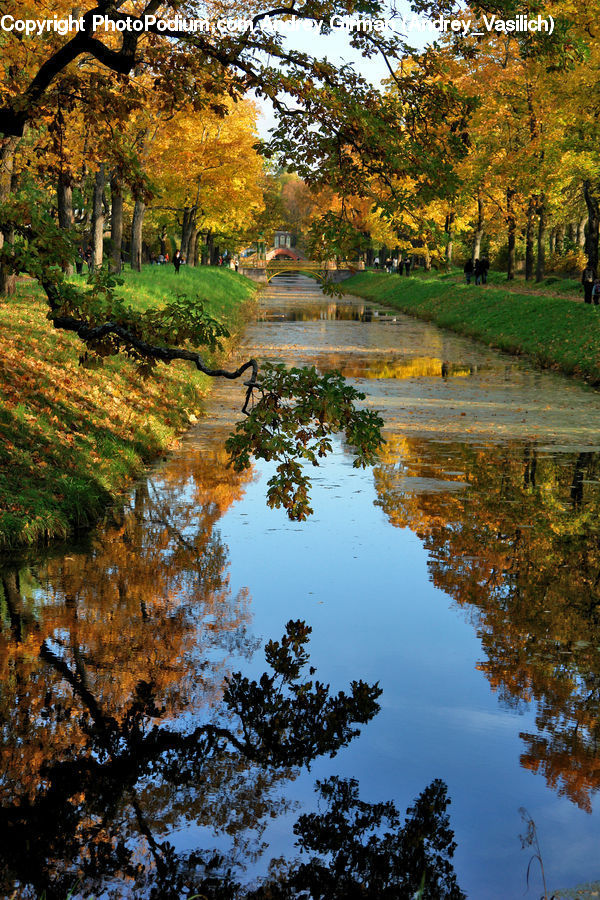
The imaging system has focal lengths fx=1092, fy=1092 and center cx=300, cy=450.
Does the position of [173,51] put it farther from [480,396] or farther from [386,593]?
[480,396]

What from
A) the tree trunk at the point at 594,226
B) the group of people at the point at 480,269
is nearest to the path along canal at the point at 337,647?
the tree trunk at the point at 594,226

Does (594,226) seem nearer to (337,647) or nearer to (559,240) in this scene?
(559,240)

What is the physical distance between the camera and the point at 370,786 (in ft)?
21.9

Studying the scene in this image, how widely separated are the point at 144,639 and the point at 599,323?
2400 centimetres

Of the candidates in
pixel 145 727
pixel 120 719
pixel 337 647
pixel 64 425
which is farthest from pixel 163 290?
pixel 145 727

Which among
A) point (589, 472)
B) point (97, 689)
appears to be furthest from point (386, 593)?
point (589, 472)

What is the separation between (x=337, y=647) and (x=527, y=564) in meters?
3.31

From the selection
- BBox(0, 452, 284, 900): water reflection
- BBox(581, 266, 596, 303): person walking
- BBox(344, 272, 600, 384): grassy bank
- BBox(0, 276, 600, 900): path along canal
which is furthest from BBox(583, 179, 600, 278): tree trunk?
BBox(0, 452, 284, 900): water reflection

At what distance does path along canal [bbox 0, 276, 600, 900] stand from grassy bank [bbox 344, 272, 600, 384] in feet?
39.8

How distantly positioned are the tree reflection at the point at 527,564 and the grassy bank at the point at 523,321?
11177 millimetres

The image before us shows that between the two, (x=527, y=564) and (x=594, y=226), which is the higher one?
(x=594, y=226)

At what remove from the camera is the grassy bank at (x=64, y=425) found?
12.6m

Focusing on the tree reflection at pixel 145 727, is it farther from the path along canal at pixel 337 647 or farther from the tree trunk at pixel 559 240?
the tree trunk at pixel 559 240

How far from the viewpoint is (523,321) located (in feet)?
123
